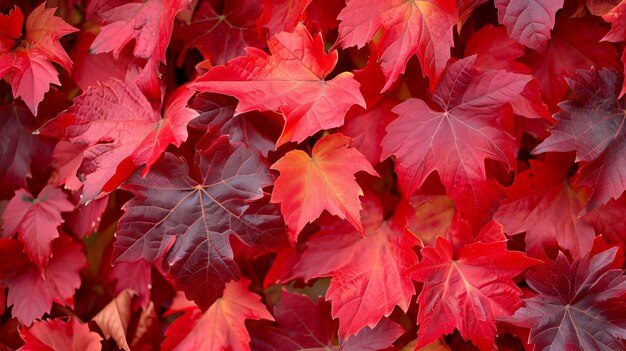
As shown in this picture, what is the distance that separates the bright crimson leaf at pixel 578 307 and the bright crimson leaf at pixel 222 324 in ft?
1.24

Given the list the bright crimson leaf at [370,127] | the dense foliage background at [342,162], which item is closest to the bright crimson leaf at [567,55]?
the dense foliage background at [342,162]

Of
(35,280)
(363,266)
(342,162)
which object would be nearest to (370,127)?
(342,162)

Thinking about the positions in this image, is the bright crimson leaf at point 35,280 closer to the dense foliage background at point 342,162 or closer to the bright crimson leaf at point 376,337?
the dense foliage background at point 342,162

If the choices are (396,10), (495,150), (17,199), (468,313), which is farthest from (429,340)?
(17,199)

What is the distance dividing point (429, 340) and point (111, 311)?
545mm

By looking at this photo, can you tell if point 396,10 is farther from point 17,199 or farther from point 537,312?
point 17,199

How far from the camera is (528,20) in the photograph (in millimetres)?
787

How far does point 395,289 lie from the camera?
867 millimetres

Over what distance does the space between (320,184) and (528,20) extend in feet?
1.10

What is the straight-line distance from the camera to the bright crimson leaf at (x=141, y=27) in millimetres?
848

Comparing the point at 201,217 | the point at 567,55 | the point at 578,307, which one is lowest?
the point at 578,307

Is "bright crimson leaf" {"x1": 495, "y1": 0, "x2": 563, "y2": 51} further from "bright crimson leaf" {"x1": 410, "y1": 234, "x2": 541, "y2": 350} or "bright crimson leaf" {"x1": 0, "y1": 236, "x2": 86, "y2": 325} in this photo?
"bright crimson leaf" {"x1": 0, "y1": 236, "x2": 86, "y2": 325}

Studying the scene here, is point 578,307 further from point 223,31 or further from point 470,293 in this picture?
point 223,31

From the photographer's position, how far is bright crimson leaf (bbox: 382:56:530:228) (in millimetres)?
795
